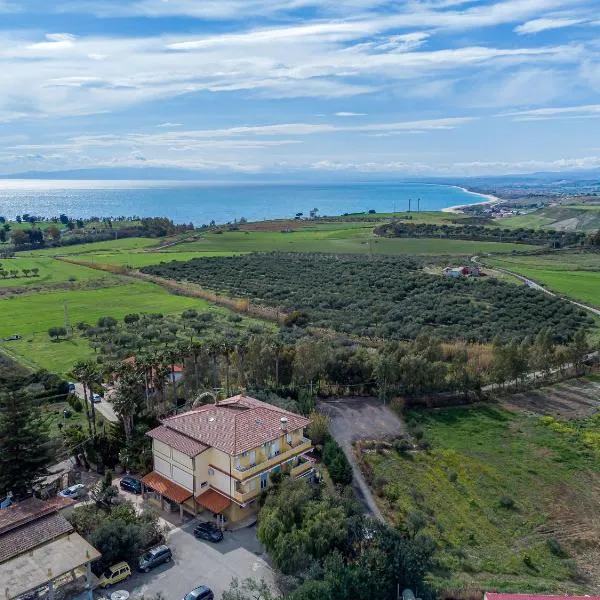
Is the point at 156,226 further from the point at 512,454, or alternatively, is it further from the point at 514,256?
the point at 512,454

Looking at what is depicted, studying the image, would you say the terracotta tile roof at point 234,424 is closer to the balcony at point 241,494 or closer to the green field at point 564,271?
the balcony at point 241,494

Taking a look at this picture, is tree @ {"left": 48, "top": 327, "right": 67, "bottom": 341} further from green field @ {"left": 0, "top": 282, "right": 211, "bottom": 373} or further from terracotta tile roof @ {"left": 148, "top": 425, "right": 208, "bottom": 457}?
terracotta tile roof @ {"left": 148, "top": 425, "right": 208, "bottom": 457}

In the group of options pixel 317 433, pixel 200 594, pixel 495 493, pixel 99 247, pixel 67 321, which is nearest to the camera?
pixel 200 594

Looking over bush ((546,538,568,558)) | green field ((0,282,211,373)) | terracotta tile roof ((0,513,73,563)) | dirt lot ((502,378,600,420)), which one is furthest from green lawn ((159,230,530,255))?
terracotta tile roof ((0,513,73,563))

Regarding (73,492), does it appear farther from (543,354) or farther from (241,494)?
(543,354)

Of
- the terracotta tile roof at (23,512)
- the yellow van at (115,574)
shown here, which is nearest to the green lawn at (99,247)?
the terracotta tile roof at (23,512)

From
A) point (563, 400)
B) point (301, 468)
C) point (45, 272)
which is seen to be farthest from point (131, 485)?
point (45, 272)
